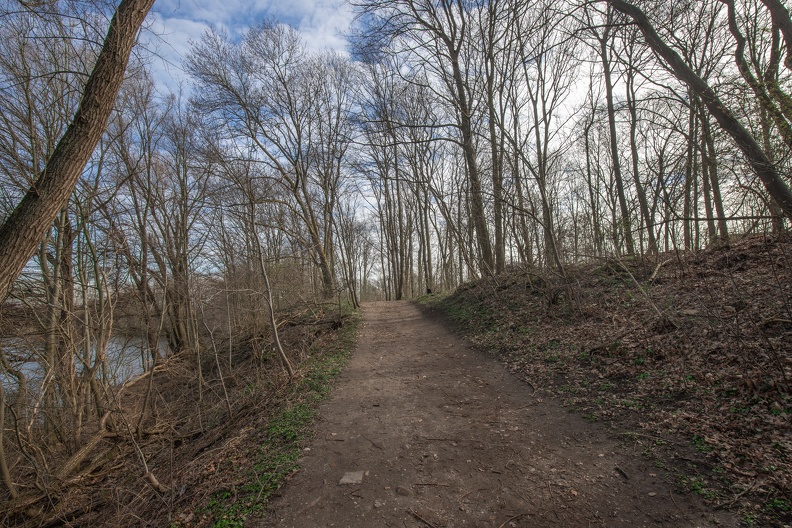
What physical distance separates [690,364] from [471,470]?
9.34 feet

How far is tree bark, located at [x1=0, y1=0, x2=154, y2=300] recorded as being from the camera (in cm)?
296

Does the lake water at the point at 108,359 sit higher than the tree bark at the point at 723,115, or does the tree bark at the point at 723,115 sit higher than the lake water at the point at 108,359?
the tree bark at the point at 723,115

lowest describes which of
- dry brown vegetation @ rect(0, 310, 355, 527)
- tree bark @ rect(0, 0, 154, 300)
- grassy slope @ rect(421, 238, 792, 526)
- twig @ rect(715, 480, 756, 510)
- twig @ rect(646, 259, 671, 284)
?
dry brown vegetation @ rect(0, 310, 355, 527)

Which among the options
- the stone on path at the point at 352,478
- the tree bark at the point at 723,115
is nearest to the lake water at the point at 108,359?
the stone on path at the point at 352,478

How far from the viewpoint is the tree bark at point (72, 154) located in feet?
9.73

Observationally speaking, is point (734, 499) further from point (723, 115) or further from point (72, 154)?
point (72, 154)

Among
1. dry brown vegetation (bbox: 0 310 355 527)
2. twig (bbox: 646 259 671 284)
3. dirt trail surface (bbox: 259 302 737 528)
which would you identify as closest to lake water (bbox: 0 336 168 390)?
dry brown vegetation (bbox: 0 310 355 527)

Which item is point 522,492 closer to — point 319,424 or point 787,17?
point 319,424

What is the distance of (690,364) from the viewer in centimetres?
386

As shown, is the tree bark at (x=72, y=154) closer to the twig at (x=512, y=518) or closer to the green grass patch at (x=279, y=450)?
the green grass patch at (x=279, y=450)

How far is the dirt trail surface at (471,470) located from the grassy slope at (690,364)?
0.85 ft

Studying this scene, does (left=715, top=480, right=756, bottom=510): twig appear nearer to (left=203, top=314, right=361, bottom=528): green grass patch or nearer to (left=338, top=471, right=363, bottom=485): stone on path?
(left=338, top=471, right=363, bottom=485): stone on path

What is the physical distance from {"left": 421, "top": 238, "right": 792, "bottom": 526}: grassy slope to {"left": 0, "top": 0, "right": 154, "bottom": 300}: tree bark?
5684mm

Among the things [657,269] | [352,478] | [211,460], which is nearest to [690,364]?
[657,269]
